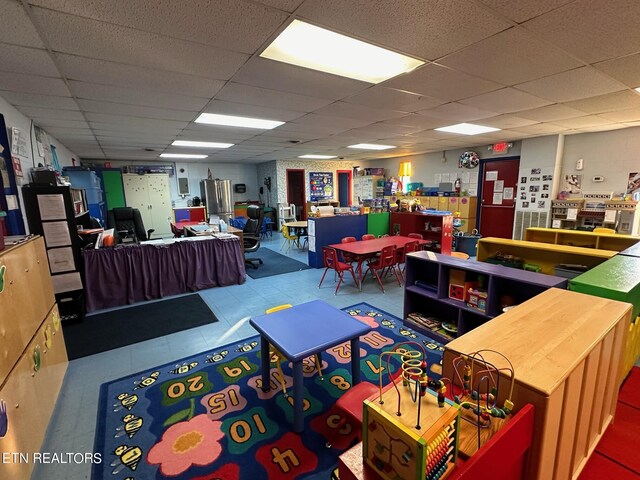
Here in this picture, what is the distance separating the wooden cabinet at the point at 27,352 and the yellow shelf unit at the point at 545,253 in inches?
165

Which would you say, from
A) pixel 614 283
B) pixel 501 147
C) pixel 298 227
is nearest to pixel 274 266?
pixel 298 227

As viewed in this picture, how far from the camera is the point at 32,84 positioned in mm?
2578

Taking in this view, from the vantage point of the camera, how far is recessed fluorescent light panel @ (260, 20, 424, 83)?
1962 mm

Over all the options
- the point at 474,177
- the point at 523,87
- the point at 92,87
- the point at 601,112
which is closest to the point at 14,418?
the point at 92,87

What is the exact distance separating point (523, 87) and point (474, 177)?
503 centimetres

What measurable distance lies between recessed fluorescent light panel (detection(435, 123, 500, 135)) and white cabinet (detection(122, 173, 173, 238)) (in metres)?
8.00

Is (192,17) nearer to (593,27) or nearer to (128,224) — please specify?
(593,27)

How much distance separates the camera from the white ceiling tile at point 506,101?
3.13m

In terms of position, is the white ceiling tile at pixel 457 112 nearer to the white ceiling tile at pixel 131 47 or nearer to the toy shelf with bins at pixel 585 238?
the toy shelf with bins at pixel 585 238

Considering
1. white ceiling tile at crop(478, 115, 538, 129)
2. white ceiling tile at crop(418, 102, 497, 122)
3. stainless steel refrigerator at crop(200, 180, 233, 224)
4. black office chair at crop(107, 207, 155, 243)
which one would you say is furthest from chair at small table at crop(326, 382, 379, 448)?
stainless steel refrigerator at crop(200, 180, 233, 224)

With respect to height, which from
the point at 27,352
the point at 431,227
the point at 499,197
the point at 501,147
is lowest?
the point at 27,352

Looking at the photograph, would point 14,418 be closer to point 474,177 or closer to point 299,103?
point 299,103

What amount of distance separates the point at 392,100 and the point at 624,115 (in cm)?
366

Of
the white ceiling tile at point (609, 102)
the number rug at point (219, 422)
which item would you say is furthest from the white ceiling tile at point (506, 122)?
the number rug at point (219, 422)
